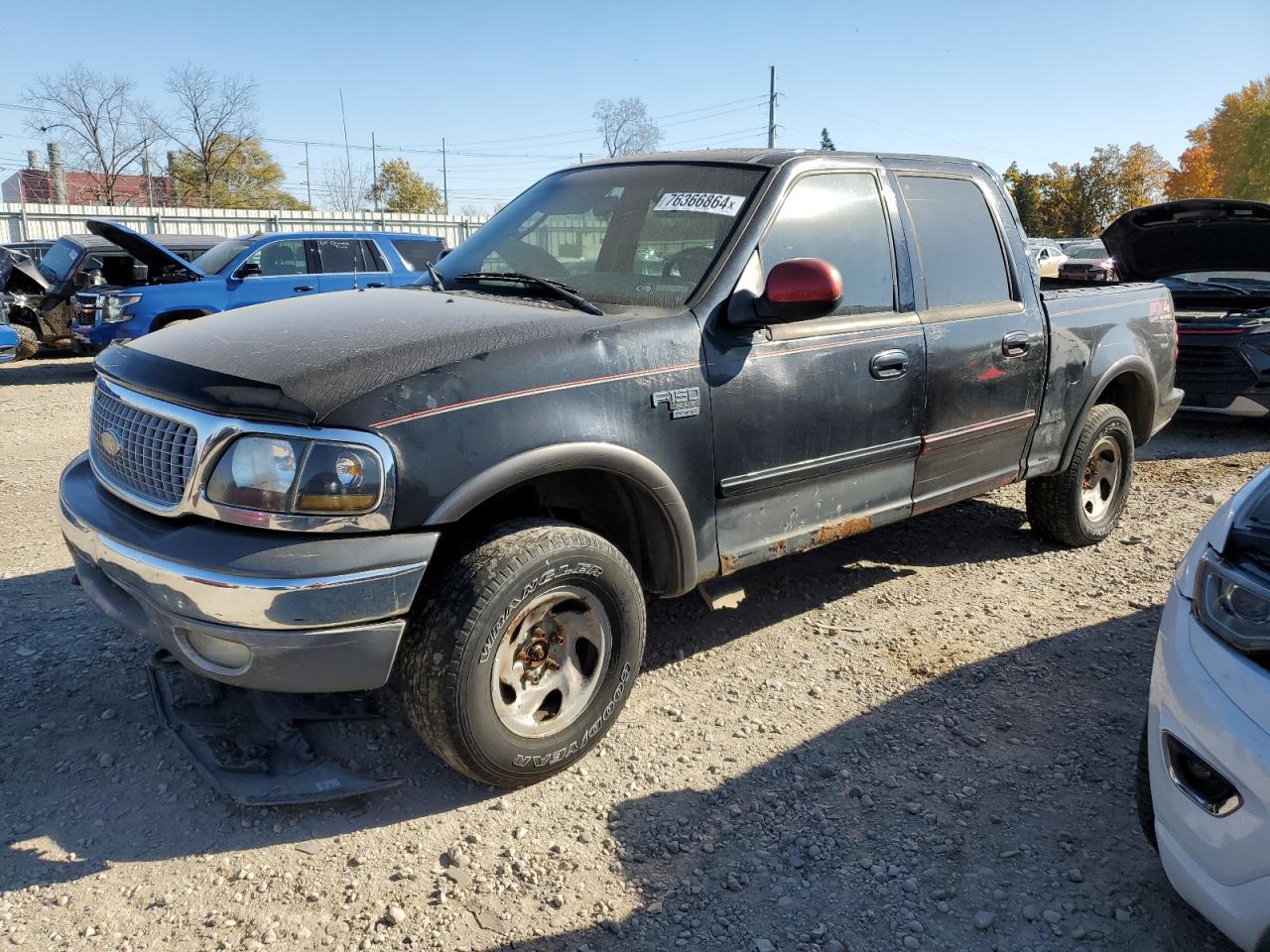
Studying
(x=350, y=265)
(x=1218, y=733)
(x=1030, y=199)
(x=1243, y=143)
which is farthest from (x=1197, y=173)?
(x=1218, y=733)

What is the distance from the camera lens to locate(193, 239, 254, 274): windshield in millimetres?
11258

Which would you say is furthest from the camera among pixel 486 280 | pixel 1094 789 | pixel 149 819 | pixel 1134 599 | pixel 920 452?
pixel 1134 599

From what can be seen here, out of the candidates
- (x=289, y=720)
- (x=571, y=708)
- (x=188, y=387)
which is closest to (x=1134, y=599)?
(x=571, y=708)

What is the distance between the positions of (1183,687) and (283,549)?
218cm

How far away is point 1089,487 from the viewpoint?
206 inches

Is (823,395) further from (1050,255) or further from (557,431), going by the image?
(1050,255)

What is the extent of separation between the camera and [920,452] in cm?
395

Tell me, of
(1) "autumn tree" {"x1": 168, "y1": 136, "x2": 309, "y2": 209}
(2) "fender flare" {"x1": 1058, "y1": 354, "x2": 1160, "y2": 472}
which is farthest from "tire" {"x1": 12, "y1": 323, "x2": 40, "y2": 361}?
(1) "autumn tree" {"x1": 168, "y1": 136, "x2": 309, "y2": 209}

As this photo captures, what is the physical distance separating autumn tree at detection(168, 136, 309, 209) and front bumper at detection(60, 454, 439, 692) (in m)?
55.7

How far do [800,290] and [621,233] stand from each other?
892 millimetres

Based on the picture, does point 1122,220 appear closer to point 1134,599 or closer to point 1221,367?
point 1221,367

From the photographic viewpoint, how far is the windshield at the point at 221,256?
443 inches

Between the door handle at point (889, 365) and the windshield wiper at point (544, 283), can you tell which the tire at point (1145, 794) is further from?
the windshield wiper at point (544, 283)

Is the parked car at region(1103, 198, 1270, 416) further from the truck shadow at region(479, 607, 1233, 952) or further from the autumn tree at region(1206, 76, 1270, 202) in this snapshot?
the autumn tree at region(1206, 76, 1270, 202)
